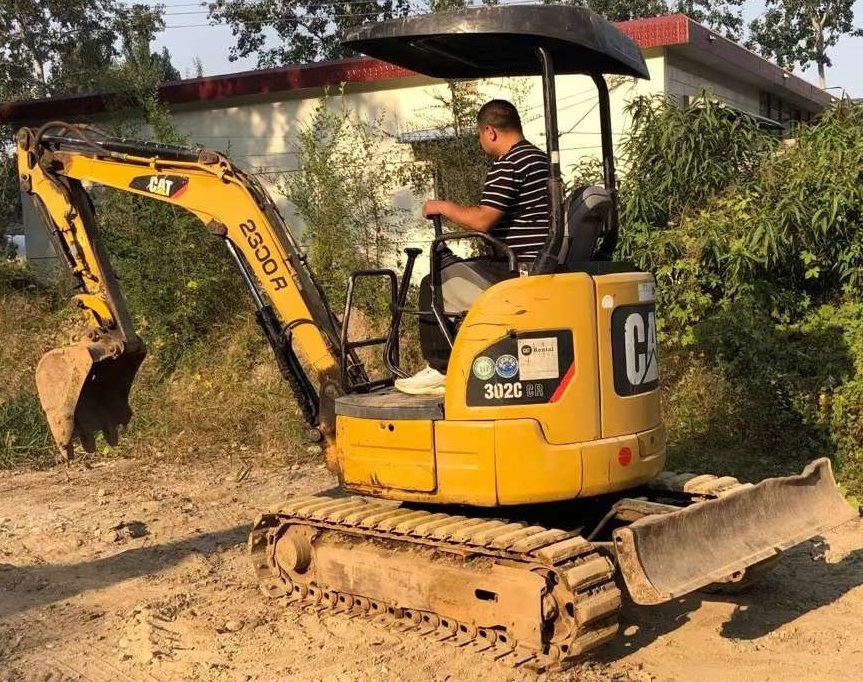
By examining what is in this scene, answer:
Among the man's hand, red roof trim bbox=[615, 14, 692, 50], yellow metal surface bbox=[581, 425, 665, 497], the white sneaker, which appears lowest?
yellow metal surface bbox=[581, 425, 665, 497]

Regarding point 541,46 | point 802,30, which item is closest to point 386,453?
point 541,46

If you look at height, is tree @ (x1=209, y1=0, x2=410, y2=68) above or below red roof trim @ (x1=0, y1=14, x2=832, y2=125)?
above

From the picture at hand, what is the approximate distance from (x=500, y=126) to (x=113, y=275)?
8.71 ft

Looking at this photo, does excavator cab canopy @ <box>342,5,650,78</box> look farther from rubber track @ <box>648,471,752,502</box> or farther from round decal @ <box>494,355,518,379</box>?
rubber track @ <box>648,471,752,502</box>

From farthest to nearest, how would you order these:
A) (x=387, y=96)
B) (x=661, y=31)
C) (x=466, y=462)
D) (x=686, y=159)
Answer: (x=387, y=96) → (x=661, y=31) → (x=686, y=159) → (x=466, y=462)

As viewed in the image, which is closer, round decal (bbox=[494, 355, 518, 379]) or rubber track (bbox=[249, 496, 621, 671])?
rubber track (bbox=[249, 496, 621, 671])

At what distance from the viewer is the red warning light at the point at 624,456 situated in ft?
15.4

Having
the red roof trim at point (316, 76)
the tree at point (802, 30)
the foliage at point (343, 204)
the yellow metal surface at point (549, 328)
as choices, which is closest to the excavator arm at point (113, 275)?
the yellow metal surface at point (549, 328)

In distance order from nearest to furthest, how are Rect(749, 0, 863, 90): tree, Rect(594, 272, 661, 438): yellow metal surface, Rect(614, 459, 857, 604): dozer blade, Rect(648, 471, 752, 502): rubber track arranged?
Rect(614, 459, 857, 604): dozer blade → Rect(594, 272, 661, 438): yellow metal surface → Rect(648, 471, 752, 502): rubber track → Rect(749, 0, 863, 90): tree

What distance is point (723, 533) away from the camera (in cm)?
476

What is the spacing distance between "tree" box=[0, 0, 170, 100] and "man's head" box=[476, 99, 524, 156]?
675 inches

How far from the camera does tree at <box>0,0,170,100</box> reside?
20.3 m

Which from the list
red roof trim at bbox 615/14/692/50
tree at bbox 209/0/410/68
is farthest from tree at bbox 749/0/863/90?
red roof trim at bbox 615/14/692/50

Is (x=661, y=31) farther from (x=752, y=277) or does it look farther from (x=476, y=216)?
(x=476, y=216)
